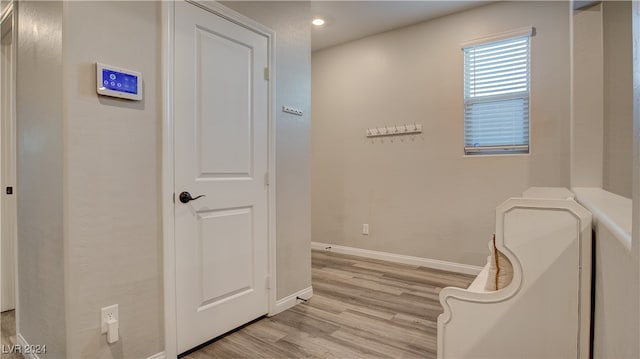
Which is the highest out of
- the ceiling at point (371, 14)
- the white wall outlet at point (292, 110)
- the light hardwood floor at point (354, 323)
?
the ceiling at point (371, 14)

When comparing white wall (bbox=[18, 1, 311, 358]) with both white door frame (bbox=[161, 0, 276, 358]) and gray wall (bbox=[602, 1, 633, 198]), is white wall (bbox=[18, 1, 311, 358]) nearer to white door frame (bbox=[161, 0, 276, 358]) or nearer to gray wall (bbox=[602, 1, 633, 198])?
white door frame (bbox=[161, 0, 276, 358])

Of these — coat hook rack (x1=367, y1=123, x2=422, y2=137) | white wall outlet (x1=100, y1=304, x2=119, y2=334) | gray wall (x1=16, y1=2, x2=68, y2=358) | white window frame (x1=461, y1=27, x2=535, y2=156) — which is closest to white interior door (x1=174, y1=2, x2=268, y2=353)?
white wall outlet (x1=100, y1=304, x2=119, y2=334)

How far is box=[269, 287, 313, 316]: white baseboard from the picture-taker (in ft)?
8.50

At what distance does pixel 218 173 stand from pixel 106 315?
951 mm

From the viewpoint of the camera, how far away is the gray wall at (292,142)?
2.61 m

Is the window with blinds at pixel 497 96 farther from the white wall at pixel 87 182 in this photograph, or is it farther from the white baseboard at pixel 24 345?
the white baseboard at pixel 24 345

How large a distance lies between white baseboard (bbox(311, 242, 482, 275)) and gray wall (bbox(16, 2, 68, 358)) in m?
3.26

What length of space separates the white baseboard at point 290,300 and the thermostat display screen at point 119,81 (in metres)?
1.76

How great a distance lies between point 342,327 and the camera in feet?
7.73

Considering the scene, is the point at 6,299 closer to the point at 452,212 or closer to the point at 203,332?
the point at 203,332

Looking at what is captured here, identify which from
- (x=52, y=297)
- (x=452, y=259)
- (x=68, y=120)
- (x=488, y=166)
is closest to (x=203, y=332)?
(x=52, y=297)

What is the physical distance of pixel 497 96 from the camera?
3.42 meters

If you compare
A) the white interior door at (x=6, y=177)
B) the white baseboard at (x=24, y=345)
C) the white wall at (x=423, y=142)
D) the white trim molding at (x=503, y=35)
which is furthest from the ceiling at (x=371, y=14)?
the white baseboard at (x=24, y=345)

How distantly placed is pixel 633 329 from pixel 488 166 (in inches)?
123
